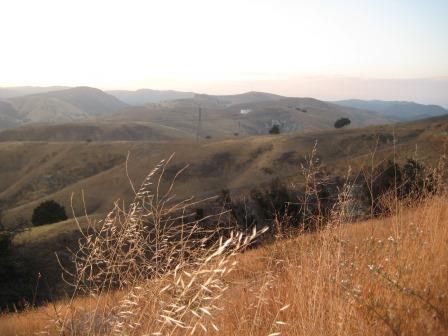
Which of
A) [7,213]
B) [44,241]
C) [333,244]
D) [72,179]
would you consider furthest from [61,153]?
[333,244]

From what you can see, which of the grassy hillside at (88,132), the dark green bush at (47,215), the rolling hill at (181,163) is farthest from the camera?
the grassy hillside at (88,132)

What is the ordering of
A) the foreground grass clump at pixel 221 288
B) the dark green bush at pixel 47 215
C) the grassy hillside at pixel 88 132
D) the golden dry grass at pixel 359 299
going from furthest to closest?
the grassy hillside at pixel 88 132 < the dark green bush at pixel 47 215 < the golden dry grass at pixel 359 299 < the foreground grass clump at pixel 221 288

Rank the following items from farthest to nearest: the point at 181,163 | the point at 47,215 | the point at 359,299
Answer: the point at 181,163
the point at 47,215
the point at 359,299

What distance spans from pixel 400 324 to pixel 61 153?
304 ft

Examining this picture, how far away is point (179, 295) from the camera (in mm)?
1922

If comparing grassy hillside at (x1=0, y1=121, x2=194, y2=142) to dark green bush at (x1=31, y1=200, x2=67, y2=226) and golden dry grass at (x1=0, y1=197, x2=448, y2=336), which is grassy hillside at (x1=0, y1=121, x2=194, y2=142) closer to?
dark green bush at (x1=31, y1=200, x2=67, y2=226)

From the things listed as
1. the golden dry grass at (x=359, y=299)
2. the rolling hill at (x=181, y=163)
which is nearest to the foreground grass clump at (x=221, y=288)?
the golden dry grass at (x=359, y=299)

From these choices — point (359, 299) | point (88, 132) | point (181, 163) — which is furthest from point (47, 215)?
point (88, 132)

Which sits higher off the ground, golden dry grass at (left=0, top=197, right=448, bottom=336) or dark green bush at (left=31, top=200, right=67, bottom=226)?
golden dry grass at (left=0, top=197, right=448, bottom=336)

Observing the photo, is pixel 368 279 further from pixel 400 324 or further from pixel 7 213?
pixel 7 213

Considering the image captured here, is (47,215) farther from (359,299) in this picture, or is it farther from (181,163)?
(359,299)

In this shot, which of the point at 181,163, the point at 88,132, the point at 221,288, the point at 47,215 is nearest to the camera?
the point at 221,288

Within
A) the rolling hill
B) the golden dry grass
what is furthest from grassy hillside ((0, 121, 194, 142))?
the golden dry grass

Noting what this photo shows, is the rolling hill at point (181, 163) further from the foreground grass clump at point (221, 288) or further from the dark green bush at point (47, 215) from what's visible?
the foreground grass clump at point (221, 288)
